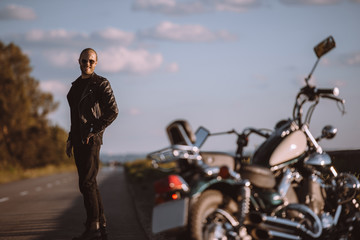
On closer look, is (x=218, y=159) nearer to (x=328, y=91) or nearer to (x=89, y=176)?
(x=328, y=91)

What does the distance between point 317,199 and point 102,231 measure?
2.75 meters

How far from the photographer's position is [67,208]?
13648 mm

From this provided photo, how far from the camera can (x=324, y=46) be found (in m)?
6.14

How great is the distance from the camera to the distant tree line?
52656 millimetres

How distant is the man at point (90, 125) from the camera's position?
7.27 m

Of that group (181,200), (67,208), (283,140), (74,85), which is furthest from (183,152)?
(67,208)

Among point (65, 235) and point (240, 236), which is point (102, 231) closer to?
point (65, 235)

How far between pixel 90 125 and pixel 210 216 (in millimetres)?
2552

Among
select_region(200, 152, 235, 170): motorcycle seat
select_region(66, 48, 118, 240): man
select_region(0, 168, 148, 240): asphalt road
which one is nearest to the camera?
select_region(200, 152, 235, 170): motorcycle seat

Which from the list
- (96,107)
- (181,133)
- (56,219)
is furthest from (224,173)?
(56,219)

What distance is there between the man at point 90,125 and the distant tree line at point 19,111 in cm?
4578

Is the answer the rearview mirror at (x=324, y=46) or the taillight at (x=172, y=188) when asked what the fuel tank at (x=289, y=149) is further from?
the taillight at (x=172, y=188)

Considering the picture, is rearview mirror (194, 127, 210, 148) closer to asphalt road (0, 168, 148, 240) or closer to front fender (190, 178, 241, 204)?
front fender (190, 178, 241, 204)

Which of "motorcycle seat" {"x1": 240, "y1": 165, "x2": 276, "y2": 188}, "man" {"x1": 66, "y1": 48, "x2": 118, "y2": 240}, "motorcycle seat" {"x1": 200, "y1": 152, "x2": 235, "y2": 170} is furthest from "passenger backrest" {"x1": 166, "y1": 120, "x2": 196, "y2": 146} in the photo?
"man" {"x1": 66, "y1": 48, "x2": 118, "y2": 240}
